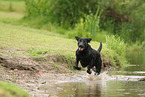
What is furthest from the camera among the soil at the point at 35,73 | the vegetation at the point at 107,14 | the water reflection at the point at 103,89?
the vegetation at the point at 107,14

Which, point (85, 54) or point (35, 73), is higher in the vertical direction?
point (85, 54)

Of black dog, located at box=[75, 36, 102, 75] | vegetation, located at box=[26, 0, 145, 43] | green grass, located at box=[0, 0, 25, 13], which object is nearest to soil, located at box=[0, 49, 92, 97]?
black dog, located at box=[75, 36, 102, 75]

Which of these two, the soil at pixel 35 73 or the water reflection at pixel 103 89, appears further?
the soil at pixel 35 73

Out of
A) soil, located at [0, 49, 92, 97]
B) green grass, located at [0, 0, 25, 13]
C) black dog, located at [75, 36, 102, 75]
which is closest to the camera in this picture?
soil, located at [0, 49, 92, 97]

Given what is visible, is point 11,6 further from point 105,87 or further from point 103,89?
point 103,89

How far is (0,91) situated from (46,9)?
99.2 ft

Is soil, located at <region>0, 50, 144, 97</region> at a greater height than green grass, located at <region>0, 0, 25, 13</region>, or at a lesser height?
lesser

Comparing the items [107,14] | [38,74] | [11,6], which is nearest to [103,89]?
[38,74]

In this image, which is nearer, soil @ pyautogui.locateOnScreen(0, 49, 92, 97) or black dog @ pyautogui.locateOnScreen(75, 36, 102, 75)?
soil @ pyautogui.locateOnScreen(0, 49, 92, 97)

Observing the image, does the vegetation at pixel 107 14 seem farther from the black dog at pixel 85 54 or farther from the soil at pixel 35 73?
the black dog at pixel 85 54

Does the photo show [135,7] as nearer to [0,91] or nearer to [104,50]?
[104,50]

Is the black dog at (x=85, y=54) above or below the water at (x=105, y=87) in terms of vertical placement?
above

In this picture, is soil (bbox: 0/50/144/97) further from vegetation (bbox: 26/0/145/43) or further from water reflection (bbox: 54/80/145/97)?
vegetation (bbox: 26/0/145/43)

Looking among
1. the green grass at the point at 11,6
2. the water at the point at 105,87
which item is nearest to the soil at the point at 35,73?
the water at the point at 105,87
